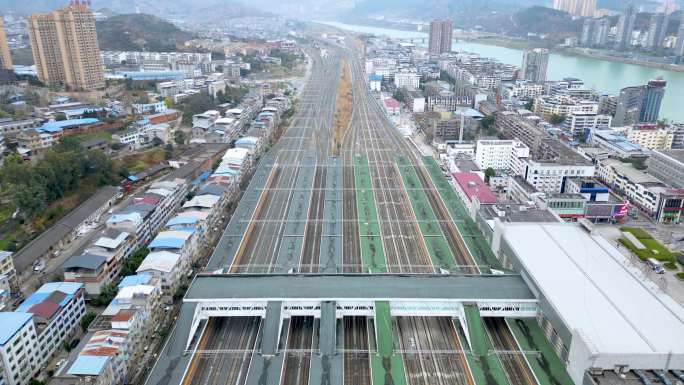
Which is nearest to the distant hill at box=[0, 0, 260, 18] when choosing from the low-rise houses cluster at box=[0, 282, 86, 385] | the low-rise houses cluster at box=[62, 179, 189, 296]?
the low-rise houses cluster at box=[62, 179, 189, 296]

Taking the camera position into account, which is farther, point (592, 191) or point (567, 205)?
point (592, 191)

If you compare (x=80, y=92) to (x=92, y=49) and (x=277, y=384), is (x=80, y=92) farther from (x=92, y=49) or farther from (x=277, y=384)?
(x=277, y=384)

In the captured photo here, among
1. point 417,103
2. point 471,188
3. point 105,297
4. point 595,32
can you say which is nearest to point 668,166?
point 471,188

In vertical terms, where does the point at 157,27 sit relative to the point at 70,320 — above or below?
above

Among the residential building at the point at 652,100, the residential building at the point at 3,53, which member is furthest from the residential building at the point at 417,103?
the residential building at the point at 3,53

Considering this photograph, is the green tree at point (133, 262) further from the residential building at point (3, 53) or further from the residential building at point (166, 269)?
the residential building at point (3, 53)

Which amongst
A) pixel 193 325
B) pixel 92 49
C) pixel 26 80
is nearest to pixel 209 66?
pixel 92 49

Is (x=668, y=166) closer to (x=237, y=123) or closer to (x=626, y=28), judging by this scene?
(x=237, y=123)

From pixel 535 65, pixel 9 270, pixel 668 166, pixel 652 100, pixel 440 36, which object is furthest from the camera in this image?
pixel 440 36
